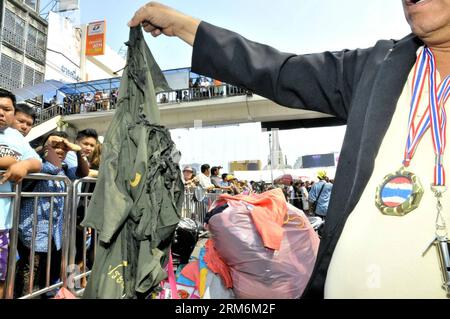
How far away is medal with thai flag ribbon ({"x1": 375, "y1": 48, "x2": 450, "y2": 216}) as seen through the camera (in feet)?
2.81

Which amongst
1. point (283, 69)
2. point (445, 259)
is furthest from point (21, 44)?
point (445, 259)

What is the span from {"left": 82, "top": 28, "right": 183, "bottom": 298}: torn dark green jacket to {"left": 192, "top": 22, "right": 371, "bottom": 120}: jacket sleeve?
1.83ft

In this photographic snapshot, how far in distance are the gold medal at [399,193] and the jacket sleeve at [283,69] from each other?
1.24 ft

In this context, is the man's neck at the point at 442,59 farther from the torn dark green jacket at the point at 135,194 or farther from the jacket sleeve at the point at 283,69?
the torn dark green jacket at the point at 135,194

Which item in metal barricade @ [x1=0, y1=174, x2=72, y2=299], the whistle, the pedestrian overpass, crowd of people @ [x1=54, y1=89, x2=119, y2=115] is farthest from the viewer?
crowd of people @ [x1=54, y1=89, x2=119, y2=115]

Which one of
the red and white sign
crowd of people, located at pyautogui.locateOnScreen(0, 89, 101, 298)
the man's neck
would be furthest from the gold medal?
the red and white sign

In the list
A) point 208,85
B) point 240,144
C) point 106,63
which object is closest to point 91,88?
point 208,85

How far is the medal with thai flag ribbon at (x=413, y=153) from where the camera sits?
856 millimetres

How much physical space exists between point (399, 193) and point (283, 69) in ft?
1.99

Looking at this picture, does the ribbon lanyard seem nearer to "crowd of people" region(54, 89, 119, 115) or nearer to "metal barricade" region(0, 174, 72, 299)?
"metal barricade" region(0, 174, 72, 299)

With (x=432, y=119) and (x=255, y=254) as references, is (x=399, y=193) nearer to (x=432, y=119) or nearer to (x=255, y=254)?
(x=432, y=119)

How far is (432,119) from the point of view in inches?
35.6

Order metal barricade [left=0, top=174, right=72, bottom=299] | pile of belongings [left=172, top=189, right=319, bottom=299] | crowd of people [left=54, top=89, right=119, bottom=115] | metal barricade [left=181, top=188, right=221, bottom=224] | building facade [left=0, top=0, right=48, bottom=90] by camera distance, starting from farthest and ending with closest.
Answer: building facade [left=0, top=0, right=48, bottom=90]
crowd of people [left=54, top=89, right=119, bottom=115]
metal barricade [left=181, top=188, right=221, bottom=224]
pile of belongings [left=172, top=189, right=319, bottom=299]
metal barricade [left=0, top=174, right=72, bottom=299]
